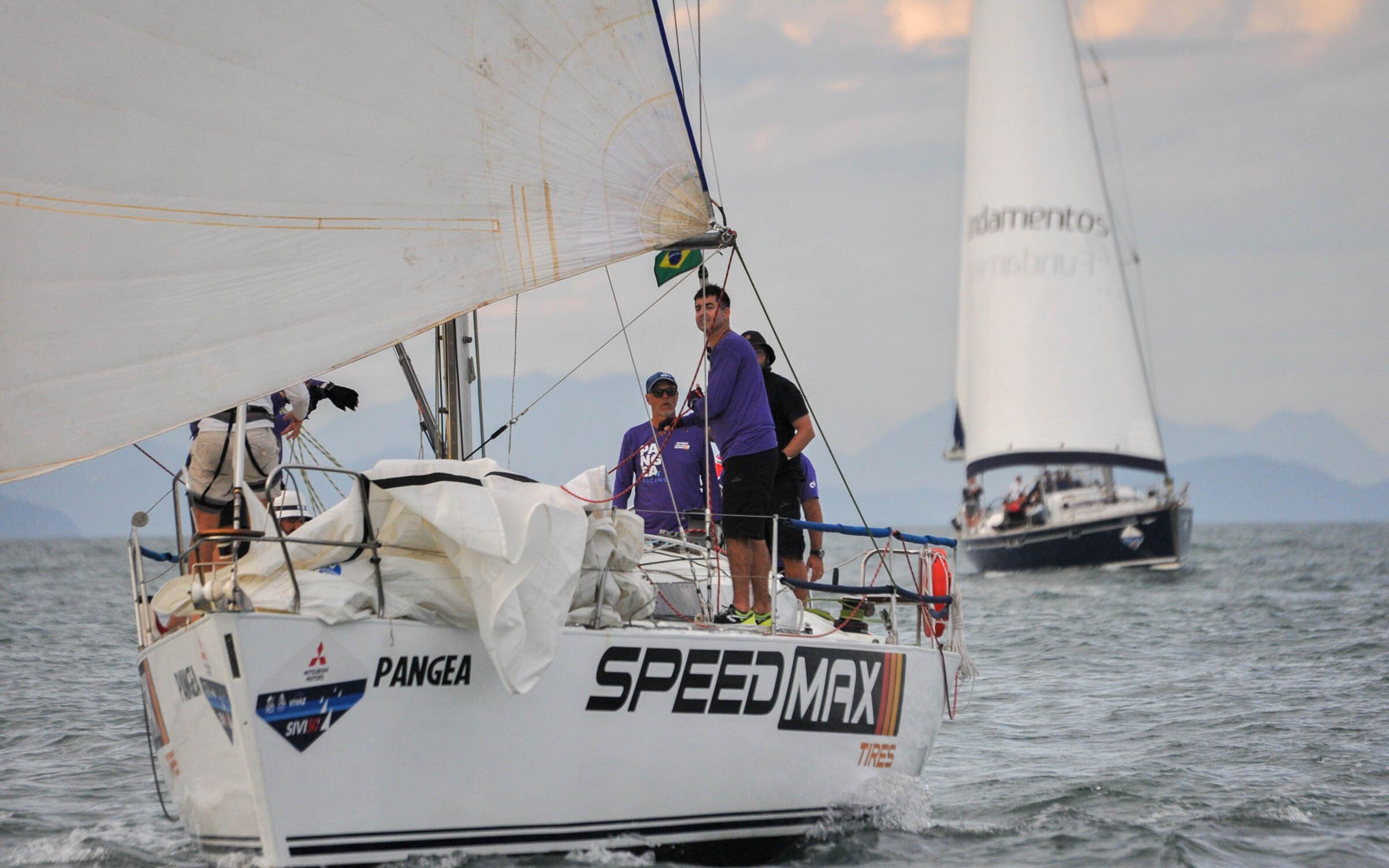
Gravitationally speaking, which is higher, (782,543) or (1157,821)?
(782,543)

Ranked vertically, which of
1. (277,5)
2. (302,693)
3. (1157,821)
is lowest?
(1157,821)

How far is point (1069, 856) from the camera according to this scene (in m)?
5.90

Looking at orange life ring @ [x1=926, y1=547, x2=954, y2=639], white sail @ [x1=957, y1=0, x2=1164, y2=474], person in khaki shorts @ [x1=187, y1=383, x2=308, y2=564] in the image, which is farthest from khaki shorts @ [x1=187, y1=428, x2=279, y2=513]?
white sail @ [x1=957, y1=0, x2=1164, y2=474]

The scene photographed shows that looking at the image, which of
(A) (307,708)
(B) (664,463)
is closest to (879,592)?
(B) (664,463)

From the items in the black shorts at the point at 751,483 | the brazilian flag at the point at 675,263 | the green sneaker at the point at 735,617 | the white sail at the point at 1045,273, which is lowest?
the green sneaker at the point at 735,617

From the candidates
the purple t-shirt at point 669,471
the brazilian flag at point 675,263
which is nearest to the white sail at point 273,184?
the brazilian flag at point 675,263

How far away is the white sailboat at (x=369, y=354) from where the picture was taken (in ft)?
14.9

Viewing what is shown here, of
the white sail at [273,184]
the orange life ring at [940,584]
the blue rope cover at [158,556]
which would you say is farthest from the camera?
the orange life ring at [940,584]

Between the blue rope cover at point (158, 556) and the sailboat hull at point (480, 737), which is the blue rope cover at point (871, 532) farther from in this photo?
the blue rope cover at point (158, 556)

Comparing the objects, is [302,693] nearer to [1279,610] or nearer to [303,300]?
[303,300]

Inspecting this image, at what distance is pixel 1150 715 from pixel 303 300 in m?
6.97

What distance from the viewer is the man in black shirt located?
719cm

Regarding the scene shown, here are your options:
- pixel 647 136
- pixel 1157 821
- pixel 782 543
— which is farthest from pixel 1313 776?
pixel 647 136

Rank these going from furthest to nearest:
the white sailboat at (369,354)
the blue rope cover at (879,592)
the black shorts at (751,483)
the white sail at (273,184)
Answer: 1. the black shorts at (751,483)
2. the blue rope cover at (879,592)
3. the white sail at (273,184)
4. the white sailboat at (369,354)
